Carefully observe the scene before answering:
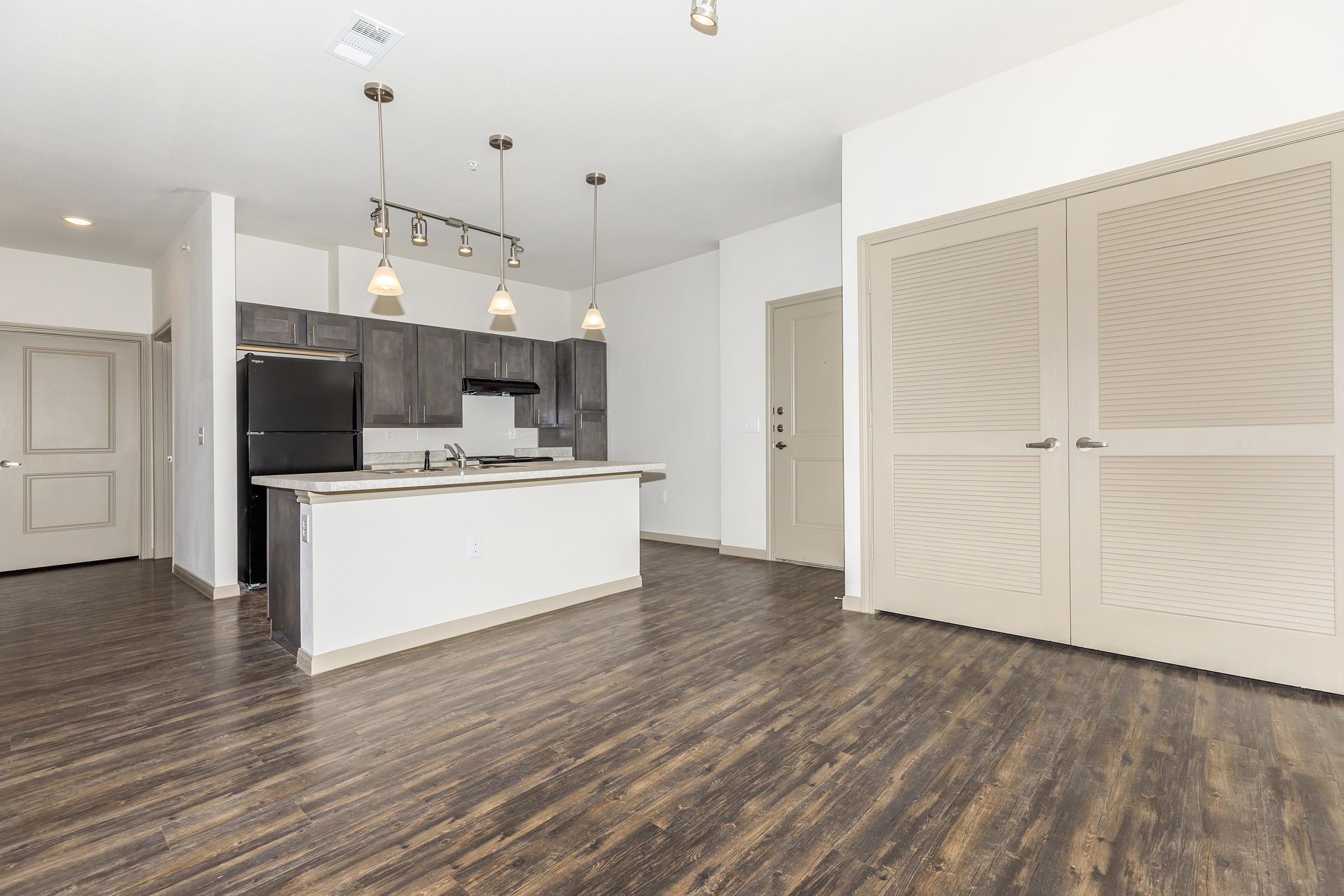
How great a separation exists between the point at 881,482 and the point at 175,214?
18.3 feet

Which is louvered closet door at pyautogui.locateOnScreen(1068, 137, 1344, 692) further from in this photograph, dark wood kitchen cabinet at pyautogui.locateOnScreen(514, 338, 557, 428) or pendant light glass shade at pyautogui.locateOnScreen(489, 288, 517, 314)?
dark wood kitchen cabinet at pyautogui.locateOnScreen(514, 338, 557, 428)

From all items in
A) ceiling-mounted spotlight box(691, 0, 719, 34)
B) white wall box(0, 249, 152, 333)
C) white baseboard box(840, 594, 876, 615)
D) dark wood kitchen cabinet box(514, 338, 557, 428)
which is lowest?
white baseboard box(840, 594, 876, 615)

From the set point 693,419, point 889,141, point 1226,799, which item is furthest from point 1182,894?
point 693,419

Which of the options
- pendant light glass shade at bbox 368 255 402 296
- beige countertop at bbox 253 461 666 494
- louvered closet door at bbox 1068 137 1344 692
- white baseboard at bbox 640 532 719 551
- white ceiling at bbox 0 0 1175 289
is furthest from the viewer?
white baseboard at bbox 640 532 719 551

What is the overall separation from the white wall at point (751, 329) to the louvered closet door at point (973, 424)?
150cm

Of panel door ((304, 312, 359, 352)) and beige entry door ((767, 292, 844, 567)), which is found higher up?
panel door ((304, 312, 359, 352))

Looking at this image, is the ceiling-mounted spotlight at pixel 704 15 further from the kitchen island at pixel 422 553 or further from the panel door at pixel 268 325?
the panel door at pixel 268 325

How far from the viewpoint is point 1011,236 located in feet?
10.6

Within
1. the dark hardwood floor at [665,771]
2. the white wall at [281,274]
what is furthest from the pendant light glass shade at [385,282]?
the white wall at [281,274]

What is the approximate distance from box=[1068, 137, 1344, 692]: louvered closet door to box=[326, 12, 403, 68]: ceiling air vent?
334 cm

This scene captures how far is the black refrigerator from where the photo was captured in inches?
184

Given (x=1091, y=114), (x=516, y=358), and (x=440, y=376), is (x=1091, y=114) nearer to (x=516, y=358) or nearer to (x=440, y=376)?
(x=516, y=358)

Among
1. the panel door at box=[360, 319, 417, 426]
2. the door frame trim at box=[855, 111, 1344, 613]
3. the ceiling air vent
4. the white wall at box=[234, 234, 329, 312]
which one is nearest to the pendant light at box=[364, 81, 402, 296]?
the ceiling air vent

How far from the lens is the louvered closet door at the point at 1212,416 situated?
249cm
